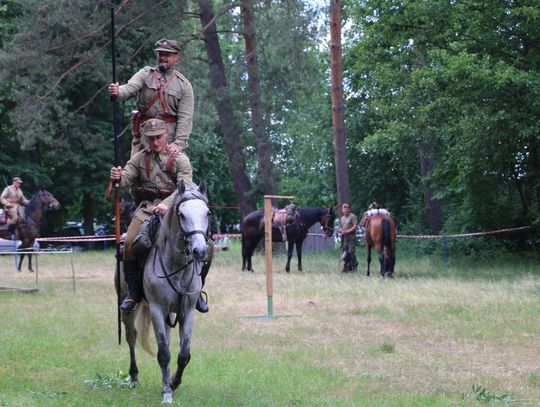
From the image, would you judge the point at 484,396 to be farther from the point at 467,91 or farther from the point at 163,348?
the point at 467,91

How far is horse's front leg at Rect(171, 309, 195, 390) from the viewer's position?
8.65m

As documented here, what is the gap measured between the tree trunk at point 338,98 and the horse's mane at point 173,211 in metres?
20.0

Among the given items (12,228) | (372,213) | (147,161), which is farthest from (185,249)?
(12,228)

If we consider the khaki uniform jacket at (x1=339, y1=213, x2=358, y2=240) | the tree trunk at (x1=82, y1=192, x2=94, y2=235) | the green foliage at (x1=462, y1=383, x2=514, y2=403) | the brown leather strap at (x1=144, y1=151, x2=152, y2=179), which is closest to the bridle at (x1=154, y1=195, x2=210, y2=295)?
the brown leather strap at (x1=144, y1=151, x2=152, y2=179)

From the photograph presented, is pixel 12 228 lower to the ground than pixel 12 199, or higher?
lower

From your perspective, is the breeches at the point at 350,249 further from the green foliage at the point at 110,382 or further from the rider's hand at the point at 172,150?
the rider's hand at the point at 172,150

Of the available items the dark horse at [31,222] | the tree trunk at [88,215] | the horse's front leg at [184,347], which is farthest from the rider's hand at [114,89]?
the tree trunk at [88,215]

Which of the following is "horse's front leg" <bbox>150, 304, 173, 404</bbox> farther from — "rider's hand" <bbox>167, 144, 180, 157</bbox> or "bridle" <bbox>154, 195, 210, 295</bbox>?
"rider's hand" <bbox>167, 144, 180, 157</bbox>

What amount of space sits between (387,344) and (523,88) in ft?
44.4

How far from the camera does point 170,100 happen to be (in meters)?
9.87

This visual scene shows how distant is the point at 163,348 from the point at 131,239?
3.63 ft

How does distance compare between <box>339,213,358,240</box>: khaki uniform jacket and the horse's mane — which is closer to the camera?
the horse's mane

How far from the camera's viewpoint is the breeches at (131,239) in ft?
29.7

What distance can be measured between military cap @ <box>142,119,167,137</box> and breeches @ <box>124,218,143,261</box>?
0.84m
